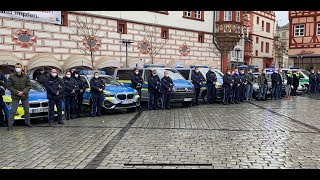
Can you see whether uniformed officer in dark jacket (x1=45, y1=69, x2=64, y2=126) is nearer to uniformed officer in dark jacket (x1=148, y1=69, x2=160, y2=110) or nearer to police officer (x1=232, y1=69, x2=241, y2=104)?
uniformed officer in dark jacket (x1=148, y1=69, x2=160, y2=110)

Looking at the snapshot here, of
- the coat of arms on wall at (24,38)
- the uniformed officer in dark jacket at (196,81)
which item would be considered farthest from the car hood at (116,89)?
the coat of arms on wall at (24,38)

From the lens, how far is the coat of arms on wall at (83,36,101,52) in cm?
2564

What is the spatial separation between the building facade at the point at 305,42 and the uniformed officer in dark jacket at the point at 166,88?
3463cm

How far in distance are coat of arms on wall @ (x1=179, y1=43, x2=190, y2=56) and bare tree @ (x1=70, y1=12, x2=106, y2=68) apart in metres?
9.33

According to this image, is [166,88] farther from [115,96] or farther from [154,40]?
[154,40]

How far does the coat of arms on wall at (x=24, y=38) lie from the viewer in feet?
71.8

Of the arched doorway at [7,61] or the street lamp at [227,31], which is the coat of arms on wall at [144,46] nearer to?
the street lamp at [227,31]

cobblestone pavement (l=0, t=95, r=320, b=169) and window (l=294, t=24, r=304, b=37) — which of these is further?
window (l=294, t=24, r=304, b=37)

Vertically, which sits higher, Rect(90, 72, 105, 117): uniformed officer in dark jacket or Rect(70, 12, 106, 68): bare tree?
Rect(70, 12, 106, 68): bare tree

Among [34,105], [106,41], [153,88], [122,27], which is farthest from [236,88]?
[122,27]

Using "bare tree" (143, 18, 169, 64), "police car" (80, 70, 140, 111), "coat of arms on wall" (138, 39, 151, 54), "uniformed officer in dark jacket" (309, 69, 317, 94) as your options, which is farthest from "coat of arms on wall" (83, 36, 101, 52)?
"uniformed officer in dark jacket" (309, 69, 317, 94)

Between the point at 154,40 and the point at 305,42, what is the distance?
25889 millimetres

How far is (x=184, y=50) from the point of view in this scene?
3344 centimetres
